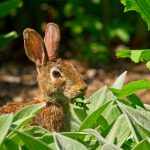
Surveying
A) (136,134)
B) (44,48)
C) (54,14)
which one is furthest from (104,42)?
(136,134)

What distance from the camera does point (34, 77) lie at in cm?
875

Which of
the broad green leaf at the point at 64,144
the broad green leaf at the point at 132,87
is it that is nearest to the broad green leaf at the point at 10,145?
the broad green leaf at the point at 64,144

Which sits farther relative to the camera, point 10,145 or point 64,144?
point 10,145

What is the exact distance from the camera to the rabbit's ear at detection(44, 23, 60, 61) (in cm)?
469

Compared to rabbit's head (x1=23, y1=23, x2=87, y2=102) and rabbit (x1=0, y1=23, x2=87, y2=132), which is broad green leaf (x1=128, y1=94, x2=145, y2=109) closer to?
rabbit (x1=0, y1=23, x2=87, y2=132)

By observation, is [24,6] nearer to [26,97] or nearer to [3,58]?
[3,58]

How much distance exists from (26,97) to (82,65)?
46.7 inches

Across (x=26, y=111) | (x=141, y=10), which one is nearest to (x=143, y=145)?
(x=26, y=111)

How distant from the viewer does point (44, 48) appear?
4.64 metres

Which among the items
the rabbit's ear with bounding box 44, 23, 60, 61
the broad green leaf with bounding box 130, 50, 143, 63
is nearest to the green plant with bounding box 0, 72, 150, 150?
the broad green leaf with bounding box 130, 50, 143, 63

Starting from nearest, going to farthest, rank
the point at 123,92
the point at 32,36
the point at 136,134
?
the point at 136,134 → the point at 123,92 → the point at 32,36

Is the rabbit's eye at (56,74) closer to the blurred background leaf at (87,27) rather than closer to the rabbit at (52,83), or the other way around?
the rabbit at (52,83)

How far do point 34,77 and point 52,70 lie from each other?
4.15 meters

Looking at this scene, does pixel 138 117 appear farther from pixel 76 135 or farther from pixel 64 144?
pixel 64 144
